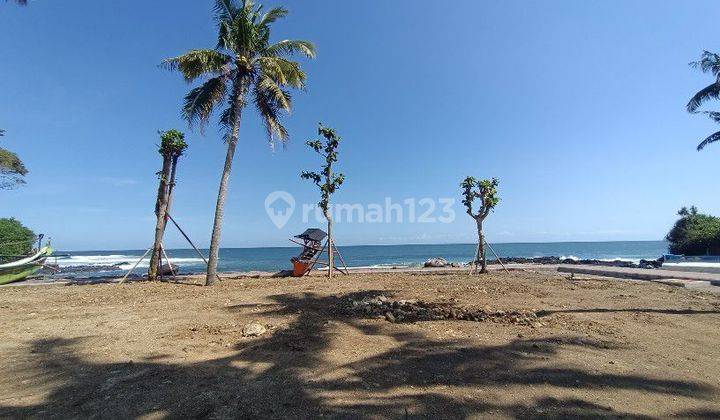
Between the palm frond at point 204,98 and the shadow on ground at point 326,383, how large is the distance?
33.0ft

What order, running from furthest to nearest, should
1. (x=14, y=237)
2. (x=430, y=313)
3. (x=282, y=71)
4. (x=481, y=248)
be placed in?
(x=14, y=237), (x=481, y=248), (x=282, y=71), (x=430, y=313)

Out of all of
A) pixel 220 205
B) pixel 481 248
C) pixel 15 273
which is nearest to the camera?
pixel 220 205

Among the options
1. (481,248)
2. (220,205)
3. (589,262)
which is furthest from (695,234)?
(220,205)

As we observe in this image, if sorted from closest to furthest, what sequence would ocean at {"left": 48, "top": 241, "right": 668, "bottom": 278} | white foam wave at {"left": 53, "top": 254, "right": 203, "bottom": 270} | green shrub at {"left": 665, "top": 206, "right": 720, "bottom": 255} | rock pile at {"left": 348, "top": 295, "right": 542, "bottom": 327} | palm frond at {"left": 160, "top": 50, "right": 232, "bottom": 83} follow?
rock pile at {"left": 348, "top": 295, "right": 542, "bottom": 327} < palm frond at {"left": 160, "top": 50, "right": 232, "bottom": 83} < green shrub at {"left": 665, "top": 206, "right": 720, "bottom": 255} < ocean at {"left": 48, "top": 241, "right": 668, "bottom": 278} < white foam wave at {"left": 53, "top": 254, "right": 203, "bottom": 270}

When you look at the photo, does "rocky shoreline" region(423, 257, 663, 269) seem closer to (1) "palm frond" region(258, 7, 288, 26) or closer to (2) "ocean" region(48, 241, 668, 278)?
(2) "ocean" region(48, 241, 668, 278)

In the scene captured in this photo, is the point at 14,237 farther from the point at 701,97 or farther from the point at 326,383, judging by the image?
the point at 701,97

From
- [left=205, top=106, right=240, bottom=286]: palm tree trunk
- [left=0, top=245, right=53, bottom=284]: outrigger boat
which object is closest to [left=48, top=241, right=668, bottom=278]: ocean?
[left=0, top=245, right=53, bottom=284]: outrigger boat

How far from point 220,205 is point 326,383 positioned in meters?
10.5

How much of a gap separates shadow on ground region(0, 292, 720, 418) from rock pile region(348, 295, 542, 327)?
132 centimetres

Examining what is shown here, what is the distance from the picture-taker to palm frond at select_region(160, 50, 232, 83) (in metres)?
12.5

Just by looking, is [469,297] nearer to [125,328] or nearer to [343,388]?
[343,388]

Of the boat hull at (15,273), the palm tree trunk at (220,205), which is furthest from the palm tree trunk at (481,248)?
the boat hull at (15,273)

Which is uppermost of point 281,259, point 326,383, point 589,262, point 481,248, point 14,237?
point 14,237

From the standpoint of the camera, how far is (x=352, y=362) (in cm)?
460
